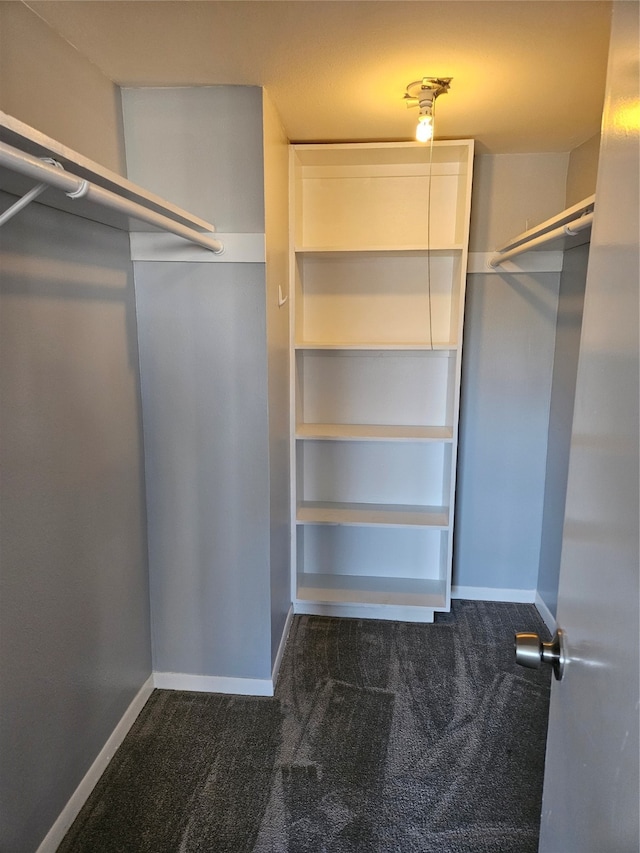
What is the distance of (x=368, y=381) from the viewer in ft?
9.33

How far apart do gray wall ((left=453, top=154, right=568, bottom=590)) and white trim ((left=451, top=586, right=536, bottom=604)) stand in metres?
0.03

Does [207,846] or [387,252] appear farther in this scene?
[387,252]

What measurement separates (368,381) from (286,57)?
5.03ft

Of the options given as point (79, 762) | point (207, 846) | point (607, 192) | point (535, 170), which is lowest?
point (207, 846)

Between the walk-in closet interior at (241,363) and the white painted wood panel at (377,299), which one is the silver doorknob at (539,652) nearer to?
the walk-in closet interior at (241,363)

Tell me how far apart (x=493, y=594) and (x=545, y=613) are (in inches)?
11.2

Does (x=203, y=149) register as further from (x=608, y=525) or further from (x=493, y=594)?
(x=493, y=594)

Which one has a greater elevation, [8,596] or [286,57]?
[286,57]

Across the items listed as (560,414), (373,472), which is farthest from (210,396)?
(560,414)

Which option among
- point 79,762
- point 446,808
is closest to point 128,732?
point 79,762

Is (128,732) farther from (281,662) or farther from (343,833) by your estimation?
(343,833)

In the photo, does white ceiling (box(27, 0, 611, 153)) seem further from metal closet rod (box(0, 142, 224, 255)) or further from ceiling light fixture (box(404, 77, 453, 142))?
metal closet rod (box(0, 142, 224, 255))

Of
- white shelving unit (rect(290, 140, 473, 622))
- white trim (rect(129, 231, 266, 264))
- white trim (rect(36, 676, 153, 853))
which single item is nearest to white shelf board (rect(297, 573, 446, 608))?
white shelving unit (rect(290, 140, 473, 622))

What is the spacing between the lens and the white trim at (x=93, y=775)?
1565mm
